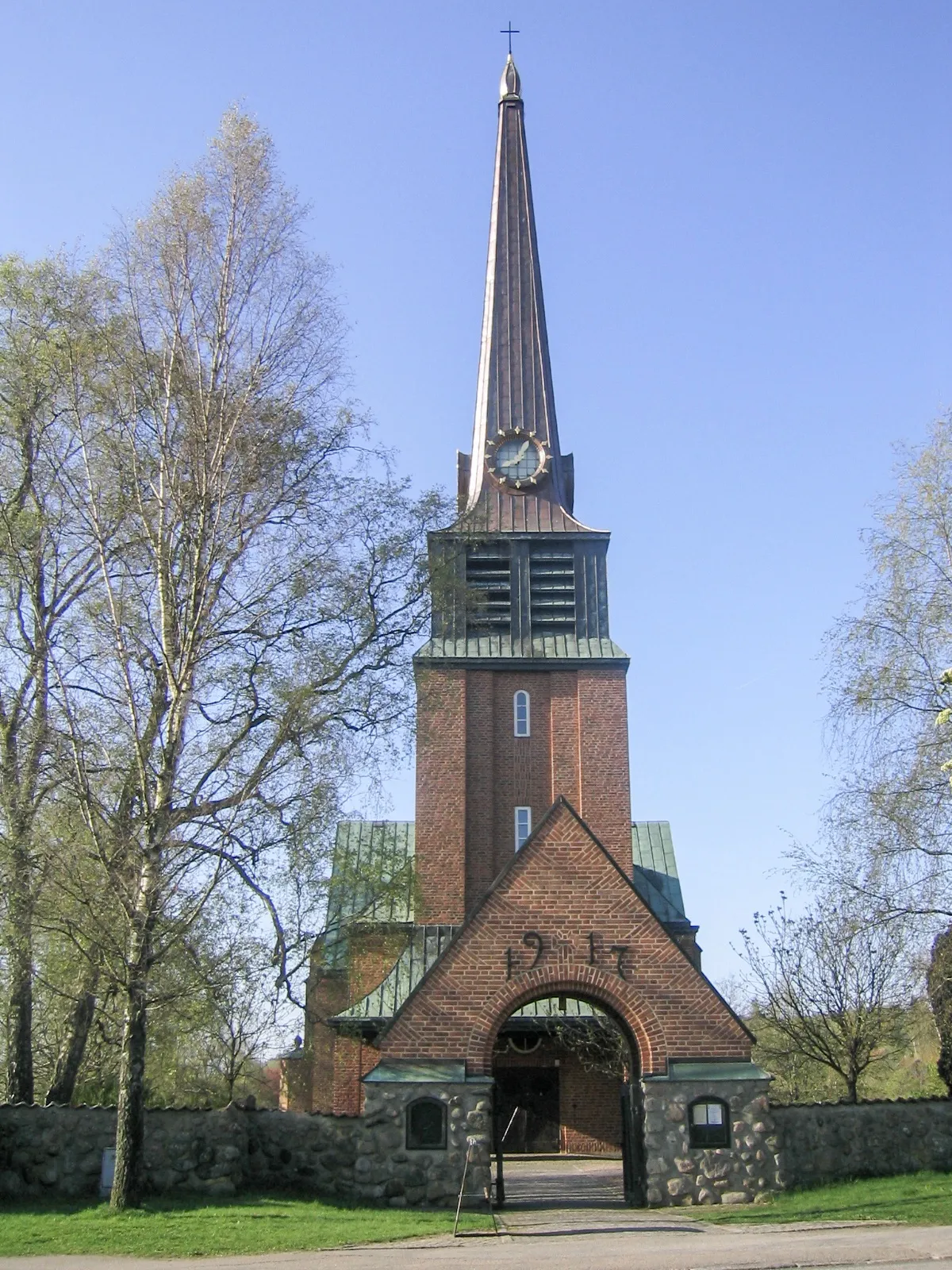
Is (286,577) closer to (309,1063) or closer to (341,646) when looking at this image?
(341,646)

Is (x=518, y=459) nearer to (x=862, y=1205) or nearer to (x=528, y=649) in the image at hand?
(x=528, y=649)

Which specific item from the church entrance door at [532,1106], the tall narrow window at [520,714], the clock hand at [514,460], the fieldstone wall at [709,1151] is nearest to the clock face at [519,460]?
the clock hand at [514,460]

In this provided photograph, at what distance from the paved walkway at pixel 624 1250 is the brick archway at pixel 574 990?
1.96 metres

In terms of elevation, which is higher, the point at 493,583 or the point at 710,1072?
Result: the point at 493,583

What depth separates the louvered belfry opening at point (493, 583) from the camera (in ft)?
104

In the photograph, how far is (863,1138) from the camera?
60.3 feet

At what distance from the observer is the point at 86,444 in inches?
696

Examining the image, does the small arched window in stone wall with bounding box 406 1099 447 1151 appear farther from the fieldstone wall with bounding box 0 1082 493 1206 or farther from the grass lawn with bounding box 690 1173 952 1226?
the grass lawn with bounding box 690 1173 952 1226

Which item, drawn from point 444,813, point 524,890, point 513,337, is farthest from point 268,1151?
point 513,337

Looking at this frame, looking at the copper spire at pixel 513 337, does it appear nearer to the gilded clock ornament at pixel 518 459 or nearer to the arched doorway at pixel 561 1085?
the gilded clock ornament at pixel 518 459

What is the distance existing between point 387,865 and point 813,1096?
1596 centimetres

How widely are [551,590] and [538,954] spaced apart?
1518cm

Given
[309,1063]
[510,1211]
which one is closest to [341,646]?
[510,1211]

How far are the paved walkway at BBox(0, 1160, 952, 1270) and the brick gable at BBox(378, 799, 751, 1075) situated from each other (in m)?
2.20
